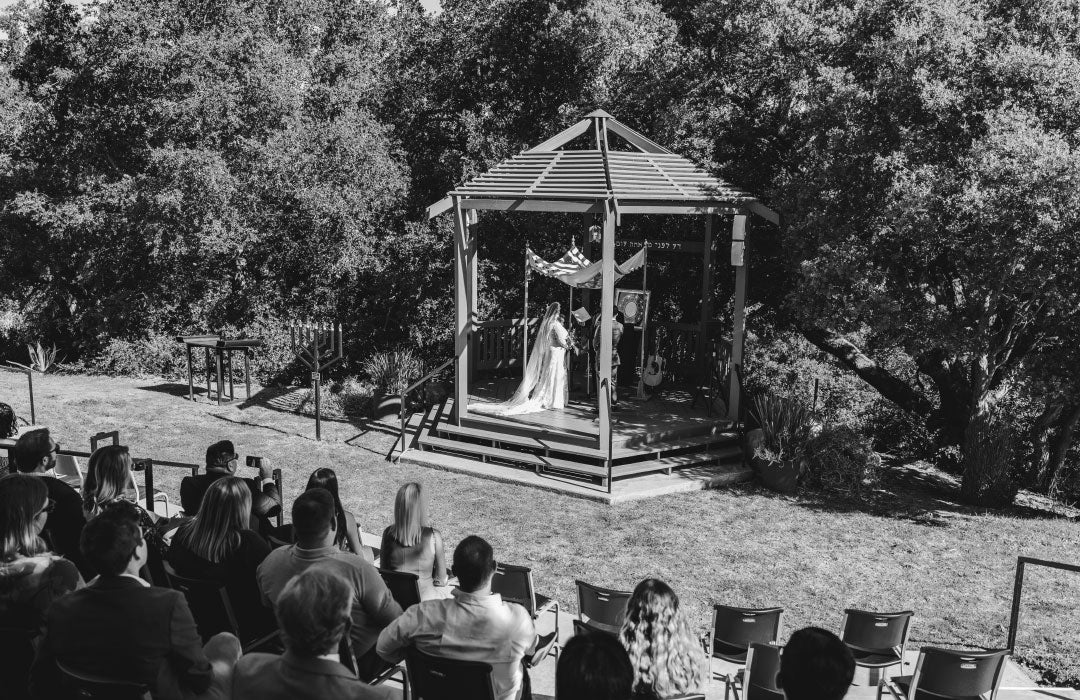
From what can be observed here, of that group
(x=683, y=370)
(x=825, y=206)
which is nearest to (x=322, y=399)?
A: (x=683, y=370)

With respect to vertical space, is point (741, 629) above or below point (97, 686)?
below

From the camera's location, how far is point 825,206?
41.1 feet

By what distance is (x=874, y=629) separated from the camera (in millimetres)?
6238

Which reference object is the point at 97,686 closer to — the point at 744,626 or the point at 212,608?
the point at 212,608

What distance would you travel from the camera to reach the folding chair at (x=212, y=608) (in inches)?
214

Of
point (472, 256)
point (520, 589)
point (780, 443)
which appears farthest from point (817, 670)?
point (472, 256)

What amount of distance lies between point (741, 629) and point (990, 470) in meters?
7.70

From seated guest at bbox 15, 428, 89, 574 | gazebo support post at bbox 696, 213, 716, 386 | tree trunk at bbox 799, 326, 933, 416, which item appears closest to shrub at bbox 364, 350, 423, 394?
gazebo support post at bbox 696, 213, 716, 386

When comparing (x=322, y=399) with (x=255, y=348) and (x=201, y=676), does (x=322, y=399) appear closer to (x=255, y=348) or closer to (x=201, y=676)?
(x=255, y=348)

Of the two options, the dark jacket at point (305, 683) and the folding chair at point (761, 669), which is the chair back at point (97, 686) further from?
the folding chair at point (761, 669)

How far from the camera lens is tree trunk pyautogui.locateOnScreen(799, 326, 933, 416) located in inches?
620

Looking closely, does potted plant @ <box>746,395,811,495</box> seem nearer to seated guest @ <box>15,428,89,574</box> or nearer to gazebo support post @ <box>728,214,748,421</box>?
gazebo support post @ <box>728,214,748,421</box>

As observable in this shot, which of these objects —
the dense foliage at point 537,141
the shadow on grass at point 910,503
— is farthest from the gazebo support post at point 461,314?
the shadow on grass at point 910,503

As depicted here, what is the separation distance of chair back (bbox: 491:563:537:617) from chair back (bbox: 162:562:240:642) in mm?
1860
